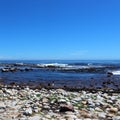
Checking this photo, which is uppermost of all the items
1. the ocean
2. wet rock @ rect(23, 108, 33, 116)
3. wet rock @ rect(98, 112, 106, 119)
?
wet rock @ rect(23, 108, 33, 116)

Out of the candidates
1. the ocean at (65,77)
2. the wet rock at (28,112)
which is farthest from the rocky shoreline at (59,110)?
the ocean at (65,77)

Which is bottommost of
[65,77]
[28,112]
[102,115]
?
[65,77]

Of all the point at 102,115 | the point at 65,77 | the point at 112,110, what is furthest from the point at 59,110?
the point at 65,77

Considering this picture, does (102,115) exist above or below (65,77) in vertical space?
above

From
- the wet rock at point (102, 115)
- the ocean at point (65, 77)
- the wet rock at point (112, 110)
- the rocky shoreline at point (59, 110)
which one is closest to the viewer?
the rocky shoreline at point (59, 110)

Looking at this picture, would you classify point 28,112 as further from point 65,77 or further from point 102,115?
point 65,77

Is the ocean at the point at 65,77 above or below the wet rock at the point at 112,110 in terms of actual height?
below

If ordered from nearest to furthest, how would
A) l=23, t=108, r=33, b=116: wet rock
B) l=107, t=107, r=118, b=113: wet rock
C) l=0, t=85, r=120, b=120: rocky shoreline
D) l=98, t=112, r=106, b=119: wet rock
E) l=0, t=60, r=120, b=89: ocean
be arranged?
l=0, t=85, r=120, b=120: rocky shoreline
l=98, t=112, r=106, b=119: wet rock
l=23, t=108, r=33, b=116: wet rock
l=107, t=107, r=118, b=113: wet rock
l=0, t=60, r=120, b=89: ocean

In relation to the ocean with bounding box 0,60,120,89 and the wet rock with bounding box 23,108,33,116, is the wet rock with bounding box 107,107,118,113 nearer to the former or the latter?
the wet rock with bounding box 23,108,33,116

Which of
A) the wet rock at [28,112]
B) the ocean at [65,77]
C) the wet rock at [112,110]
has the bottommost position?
the ocean at [65,77]

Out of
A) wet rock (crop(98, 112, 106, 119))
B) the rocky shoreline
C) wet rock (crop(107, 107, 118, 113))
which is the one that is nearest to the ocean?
the rocky shoreline

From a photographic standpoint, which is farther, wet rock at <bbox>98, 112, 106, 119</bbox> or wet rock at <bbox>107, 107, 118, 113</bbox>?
wet rock at <bbox>107, 107, 118, 113</bbox>

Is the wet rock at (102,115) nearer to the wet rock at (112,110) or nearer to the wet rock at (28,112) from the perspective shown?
the wet rock at (112,110)

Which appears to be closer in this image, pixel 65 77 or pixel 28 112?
pixel 28 112
